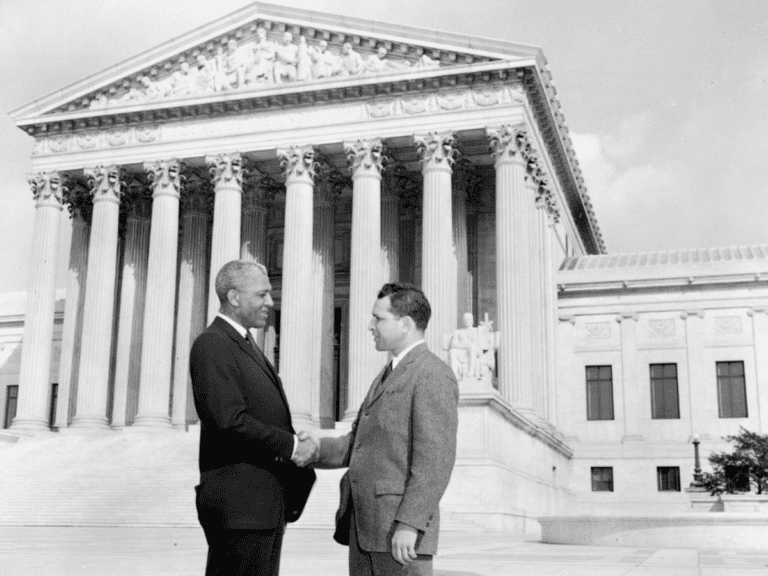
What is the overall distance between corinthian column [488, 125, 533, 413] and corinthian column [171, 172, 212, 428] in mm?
15107

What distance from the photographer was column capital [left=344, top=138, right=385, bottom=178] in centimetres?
4406

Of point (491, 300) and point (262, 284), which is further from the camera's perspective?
point (491, 300)

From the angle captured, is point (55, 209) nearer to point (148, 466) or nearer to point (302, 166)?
point (302, 166)

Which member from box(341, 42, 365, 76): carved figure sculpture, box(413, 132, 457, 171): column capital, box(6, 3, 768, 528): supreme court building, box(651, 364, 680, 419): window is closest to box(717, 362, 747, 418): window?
box(6, 3, 768, 528): supreme court building

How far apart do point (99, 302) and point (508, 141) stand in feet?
65.4

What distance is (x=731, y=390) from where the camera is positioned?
165ft

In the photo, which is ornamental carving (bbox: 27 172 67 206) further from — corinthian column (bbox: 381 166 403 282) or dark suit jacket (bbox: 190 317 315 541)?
dark suit jacket (bbox: 190 317 315 541)

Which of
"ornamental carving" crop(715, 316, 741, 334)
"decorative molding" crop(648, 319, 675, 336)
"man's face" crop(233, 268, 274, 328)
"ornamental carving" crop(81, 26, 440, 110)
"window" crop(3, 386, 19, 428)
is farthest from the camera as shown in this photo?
"window" crop(3, 386, 19, 428)

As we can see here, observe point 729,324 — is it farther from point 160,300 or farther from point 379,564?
point 379,564

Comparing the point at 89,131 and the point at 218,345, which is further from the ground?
the point at 89,131

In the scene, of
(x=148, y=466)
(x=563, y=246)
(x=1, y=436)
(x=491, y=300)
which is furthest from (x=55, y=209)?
(x=563, y=246)

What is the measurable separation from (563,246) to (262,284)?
5191 centimetres

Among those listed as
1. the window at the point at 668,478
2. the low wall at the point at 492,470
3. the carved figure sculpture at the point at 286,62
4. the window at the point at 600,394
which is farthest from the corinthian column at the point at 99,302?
the window at the point at 668,478

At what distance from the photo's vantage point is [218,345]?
6562mm
